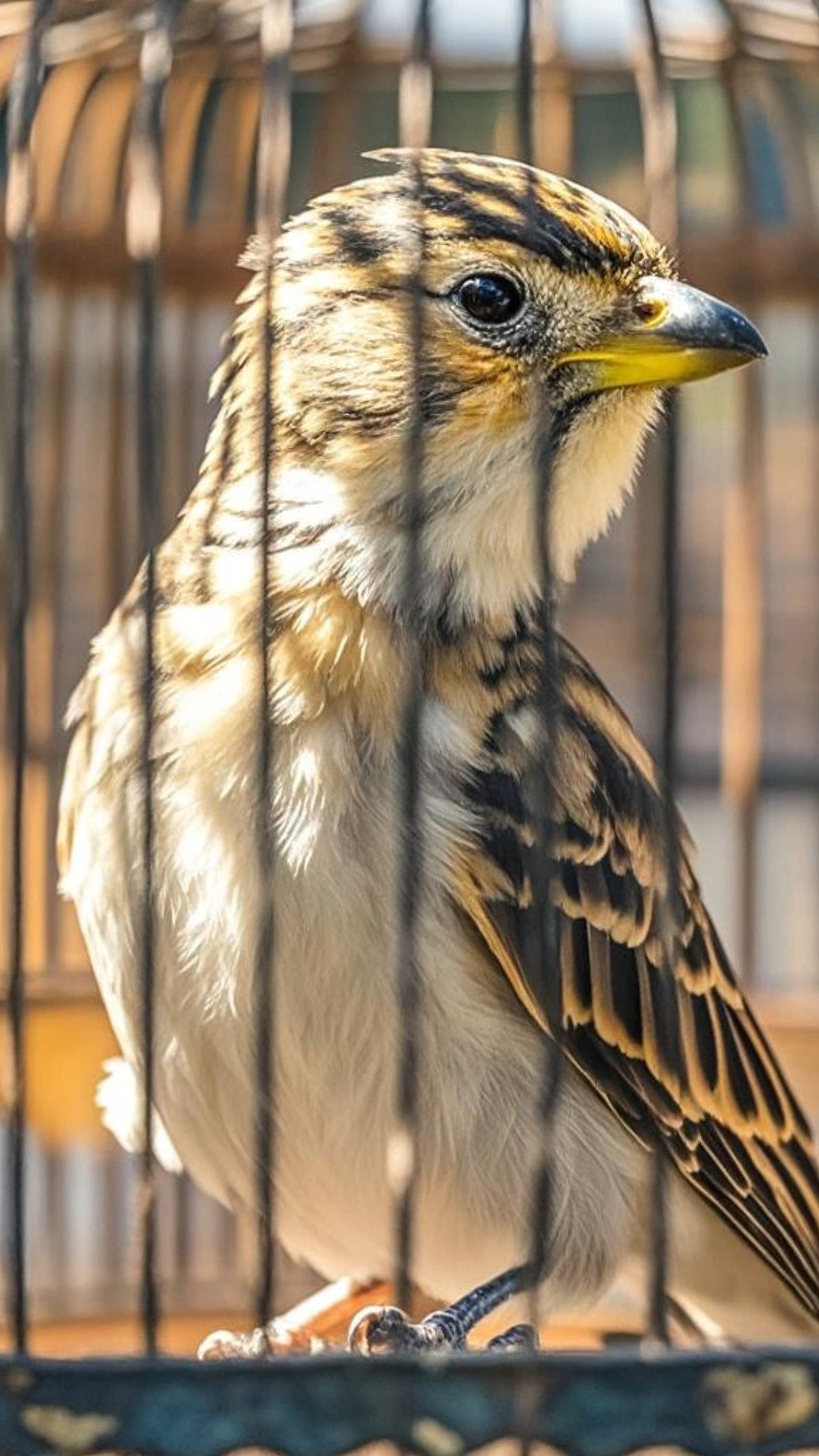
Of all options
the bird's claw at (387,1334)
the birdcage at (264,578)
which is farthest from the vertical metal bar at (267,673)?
the bird's claw at (387,1334)

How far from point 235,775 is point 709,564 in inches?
316

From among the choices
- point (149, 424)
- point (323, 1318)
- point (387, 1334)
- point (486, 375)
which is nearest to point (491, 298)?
point (486, 375)

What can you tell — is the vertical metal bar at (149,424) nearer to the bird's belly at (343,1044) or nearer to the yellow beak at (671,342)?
the bird's belly at (343,1044)

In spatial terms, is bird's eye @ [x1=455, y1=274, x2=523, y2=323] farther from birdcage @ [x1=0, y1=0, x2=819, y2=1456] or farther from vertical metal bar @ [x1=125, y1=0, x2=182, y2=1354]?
vertical metal bar @ [x1=125, y1=0, x2=182, y2=1354]

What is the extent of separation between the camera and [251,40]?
345 cm

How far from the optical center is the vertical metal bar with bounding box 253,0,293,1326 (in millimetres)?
1647

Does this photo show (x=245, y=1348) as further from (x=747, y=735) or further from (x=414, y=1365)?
(x=747, y=735)

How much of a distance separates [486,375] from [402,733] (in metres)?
0.35

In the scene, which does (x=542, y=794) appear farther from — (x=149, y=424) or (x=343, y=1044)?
(x=149, y=424)

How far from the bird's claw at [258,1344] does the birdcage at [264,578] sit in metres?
0.05

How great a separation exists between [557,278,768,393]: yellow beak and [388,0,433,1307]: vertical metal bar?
183 mm

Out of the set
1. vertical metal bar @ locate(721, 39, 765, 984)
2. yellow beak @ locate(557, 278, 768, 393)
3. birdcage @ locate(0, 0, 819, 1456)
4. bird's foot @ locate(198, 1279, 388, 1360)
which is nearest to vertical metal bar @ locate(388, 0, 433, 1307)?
birdcage @ locate(0, 0, 819, 1456)

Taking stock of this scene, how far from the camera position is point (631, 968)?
2.34 meters

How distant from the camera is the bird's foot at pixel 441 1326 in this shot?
197 cm
